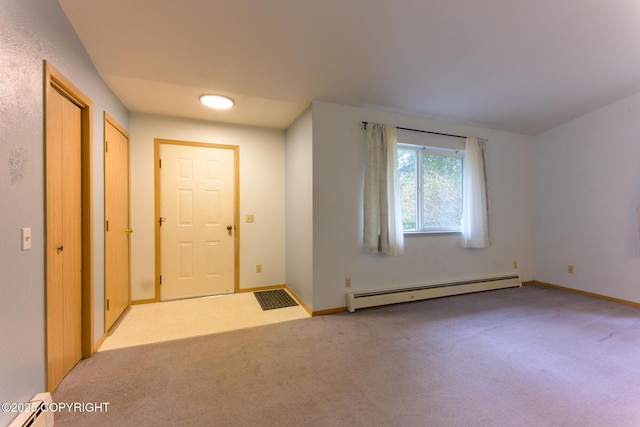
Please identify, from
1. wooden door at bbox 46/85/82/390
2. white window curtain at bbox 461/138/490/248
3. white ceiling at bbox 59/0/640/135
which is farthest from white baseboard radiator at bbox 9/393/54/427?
white window curtain at bbox 461/138/490/248

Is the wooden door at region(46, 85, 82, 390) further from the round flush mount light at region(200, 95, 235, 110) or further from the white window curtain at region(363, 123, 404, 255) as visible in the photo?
the white window curtain at region(363, 123, 404, 255)

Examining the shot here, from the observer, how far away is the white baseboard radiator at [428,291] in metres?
3.01

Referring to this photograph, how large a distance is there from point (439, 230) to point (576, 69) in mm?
2185

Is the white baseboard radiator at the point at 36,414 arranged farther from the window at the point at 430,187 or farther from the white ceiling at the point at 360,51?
the window at the point at 430,187

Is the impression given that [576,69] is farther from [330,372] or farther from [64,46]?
[64,46]

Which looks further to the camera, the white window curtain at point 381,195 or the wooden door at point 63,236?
the white window curtain at point 381,195

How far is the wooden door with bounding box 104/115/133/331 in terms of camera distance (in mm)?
2412

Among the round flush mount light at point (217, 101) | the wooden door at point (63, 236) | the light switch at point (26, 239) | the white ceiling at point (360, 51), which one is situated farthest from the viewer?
the round flush mount light at point (217, 101)

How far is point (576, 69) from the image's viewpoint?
2.64m

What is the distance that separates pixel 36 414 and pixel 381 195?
3028mm

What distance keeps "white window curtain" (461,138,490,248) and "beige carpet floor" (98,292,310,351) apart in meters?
2.51

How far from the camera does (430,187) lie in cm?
361

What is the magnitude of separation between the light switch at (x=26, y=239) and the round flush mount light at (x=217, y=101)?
6.34ft

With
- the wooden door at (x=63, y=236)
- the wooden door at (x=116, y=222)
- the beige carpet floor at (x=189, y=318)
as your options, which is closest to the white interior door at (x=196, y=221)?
the beige carpet floor at (x=189, y=318)
